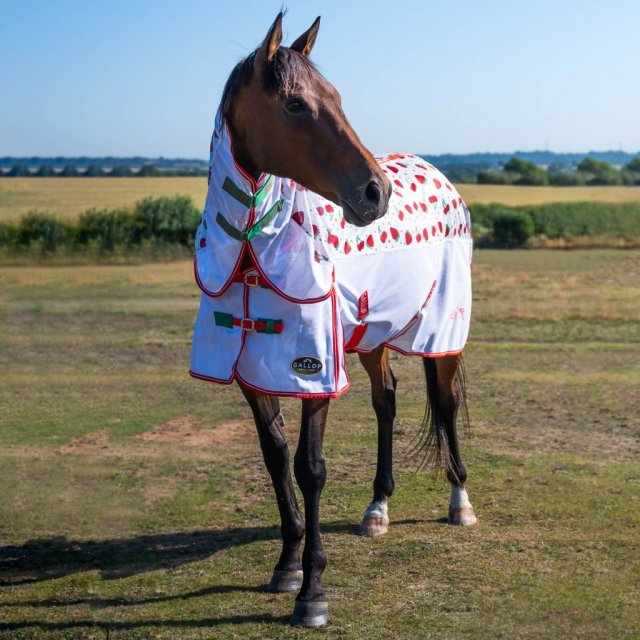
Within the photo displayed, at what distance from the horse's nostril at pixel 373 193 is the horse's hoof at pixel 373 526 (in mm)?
2288

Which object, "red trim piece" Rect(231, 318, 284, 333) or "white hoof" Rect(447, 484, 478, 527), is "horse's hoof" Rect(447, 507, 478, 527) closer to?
"white hoof" Rect(447, 484, 478, 527)

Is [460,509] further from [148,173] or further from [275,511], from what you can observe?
[148,173]

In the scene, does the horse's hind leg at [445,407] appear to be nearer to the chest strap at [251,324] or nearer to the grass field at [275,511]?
the grass field at [275,511]

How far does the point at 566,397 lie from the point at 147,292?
30.9ft

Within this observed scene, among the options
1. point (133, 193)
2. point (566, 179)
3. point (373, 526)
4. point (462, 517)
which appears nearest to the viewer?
point (373, 526)

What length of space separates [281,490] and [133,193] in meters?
48.3

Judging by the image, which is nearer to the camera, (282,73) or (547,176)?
(282,73)

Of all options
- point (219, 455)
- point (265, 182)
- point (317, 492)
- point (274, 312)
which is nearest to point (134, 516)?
point (219, 455)

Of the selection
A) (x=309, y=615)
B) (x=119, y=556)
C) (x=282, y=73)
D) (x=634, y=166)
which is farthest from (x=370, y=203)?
(x=634, y=166)

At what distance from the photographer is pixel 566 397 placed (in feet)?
28.7

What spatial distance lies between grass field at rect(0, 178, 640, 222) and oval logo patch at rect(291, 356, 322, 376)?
119ft

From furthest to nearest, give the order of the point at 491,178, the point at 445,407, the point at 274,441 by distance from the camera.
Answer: the point at 491,178
the point at 445,407
the point at 274,441

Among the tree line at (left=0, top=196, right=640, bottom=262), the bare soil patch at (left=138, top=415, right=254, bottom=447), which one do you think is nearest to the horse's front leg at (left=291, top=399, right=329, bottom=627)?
the bare soil patch at (left=138, top=415, right=254, bottom=447)

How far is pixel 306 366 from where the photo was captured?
13.8ft
